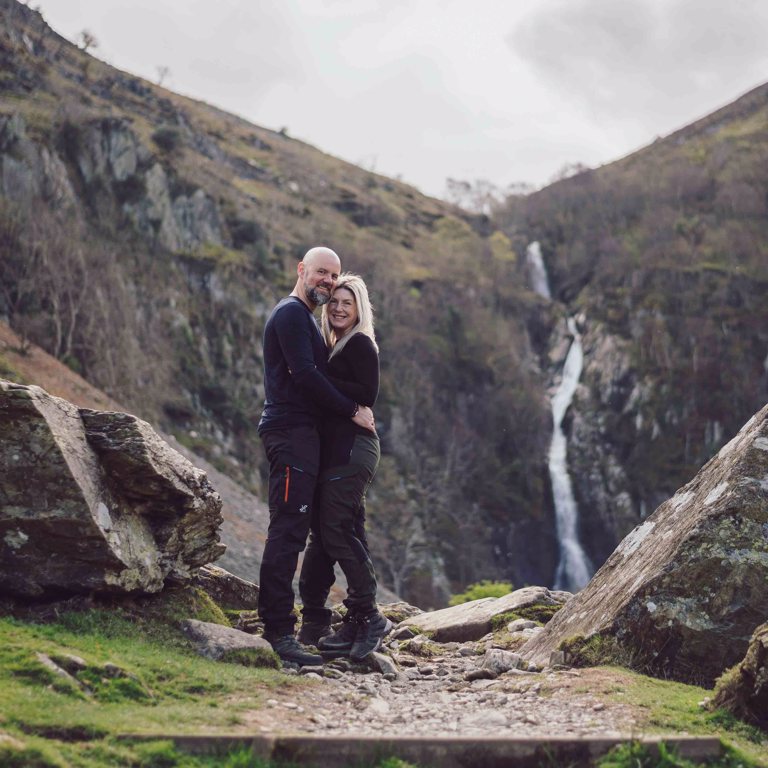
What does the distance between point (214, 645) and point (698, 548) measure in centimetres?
378

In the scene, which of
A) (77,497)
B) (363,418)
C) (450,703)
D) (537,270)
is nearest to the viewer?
(450,703)

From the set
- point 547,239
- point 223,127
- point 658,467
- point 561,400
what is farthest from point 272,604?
point 223,127

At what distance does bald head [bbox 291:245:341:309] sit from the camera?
729 cm

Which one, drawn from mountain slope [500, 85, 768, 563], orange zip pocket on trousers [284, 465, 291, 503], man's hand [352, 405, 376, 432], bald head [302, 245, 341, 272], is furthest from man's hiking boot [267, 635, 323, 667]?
mountain slope [500, 85, 768, 563]

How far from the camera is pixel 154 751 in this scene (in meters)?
4.05

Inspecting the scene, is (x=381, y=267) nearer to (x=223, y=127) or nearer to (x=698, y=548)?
(x=223, y=127)

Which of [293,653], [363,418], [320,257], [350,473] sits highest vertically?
[320,257]

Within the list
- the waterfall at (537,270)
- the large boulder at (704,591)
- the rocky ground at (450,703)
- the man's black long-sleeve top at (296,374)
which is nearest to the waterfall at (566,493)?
the waterfall at (537,270)

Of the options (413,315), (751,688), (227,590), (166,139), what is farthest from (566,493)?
(751,688)

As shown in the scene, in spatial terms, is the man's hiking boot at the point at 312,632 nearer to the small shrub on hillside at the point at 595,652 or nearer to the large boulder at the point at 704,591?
the large boulder at the point at 704,591

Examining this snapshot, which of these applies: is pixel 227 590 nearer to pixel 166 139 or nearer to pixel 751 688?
pixel 751 688

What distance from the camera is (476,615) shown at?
33.6 feet

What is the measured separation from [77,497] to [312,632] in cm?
248

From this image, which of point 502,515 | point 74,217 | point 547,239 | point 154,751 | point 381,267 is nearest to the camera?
point 154,751
